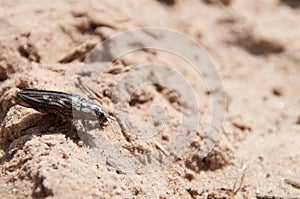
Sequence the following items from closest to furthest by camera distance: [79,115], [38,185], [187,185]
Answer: [38,185]
[79,115]
[187,185]

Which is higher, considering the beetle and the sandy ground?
the beetle

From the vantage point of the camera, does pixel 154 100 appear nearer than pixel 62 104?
No

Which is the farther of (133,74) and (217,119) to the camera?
(217,119)

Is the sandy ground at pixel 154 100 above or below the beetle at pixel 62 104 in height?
below

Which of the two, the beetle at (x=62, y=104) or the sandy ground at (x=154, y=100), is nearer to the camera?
the sandy ground at (x=154, y=100)

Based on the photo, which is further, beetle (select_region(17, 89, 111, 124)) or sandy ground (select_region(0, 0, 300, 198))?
beetle (select_region(17, 89, 111, 124))

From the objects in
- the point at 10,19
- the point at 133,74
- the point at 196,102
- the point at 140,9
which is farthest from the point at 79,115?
the point at 140,9

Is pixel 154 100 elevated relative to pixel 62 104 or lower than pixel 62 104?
lower

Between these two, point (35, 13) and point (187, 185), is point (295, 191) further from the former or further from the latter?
point (35, 13)
